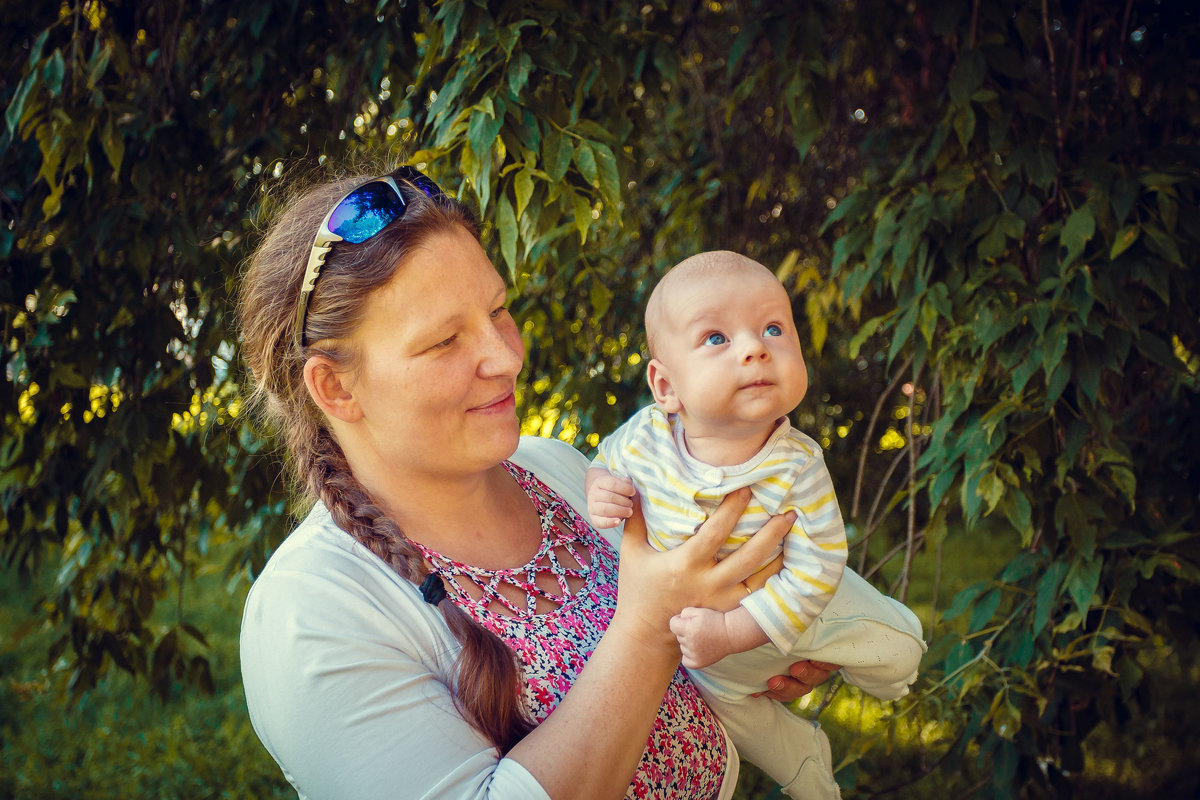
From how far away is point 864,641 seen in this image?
1652 mm

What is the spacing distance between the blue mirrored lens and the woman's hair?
0.04ft

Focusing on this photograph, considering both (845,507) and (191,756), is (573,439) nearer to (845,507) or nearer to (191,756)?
(845,507)

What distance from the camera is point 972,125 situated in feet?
6.81

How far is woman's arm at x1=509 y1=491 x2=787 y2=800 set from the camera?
1.30 meters

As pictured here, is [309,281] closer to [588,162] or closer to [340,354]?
[340,354]

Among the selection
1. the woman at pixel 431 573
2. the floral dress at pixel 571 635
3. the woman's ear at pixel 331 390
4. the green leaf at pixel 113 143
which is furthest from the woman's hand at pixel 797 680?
the green leaf at pixel 113 143

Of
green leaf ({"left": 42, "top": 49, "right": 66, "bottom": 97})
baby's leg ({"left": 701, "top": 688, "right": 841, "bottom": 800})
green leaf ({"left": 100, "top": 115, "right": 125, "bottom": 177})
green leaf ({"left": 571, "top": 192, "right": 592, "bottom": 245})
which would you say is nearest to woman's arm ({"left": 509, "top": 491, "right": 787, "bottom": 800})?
baby's leg ({"left": 701, "top": 688, "right": 841, "bottom": 800})

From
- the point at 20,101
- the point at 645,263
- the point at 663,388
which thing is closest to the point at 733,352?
the point at 663,388

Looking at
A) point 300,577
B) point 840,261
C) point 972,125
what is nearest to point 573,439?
point 840,261

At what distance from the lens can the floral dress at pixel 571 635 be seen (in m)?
1.47

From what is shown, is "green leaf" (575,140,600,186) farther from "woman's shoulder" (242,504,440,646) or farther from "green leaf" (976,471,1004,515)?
"green leaf" (976,471,1004,515)

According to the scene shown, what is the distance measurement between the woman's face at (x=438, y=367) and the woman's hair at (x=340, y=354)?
1.4 inches

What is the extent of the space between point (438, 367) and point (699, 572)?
19.8 inches

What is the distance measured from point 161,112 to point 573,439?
4.61ft
